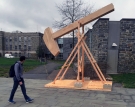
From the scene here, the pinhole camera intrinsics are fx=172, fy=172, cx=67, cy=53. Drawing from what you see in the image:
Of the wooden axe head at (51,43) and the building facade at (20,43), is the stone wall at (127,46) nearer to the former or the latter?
the wooden axe head at (51,43)

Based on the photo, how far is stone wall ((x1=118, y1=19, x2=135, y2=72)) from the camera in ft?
41.0

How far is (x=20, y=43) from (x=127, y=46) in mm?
68056

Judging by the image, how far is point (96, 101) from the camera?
6.32m

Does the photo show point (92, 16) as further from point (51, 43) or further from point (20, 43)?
point (20, 43)

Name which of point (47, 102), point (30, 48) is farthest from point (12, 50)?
point (47, 102)

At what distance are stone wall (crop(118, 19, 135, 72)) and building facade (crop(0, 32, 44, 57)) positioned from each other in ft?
201

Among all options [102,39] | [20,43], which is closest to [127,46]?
[102,39]

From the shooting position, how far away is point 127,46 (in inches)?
494

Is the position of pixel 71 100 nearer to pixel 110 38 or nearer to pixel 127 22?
pixel 110 38

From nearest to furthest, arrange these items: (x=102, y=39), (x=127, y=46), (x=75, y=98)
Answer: (x=75, y=98) < (x=127, y=46) < (x=102, y=39)

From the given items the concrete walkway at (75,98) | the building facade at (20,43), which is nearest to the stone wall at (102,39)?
the concrete walkway at (75,98)

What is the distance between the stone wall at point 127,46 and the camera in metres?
12.5

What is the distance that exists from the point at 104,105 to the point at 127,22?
8.25 meters

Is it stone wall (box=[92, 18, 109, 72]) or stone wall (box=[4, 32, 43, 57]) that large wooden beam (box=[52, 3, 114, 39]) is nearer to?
stone wall (box=[92, 18, 109, 72])
